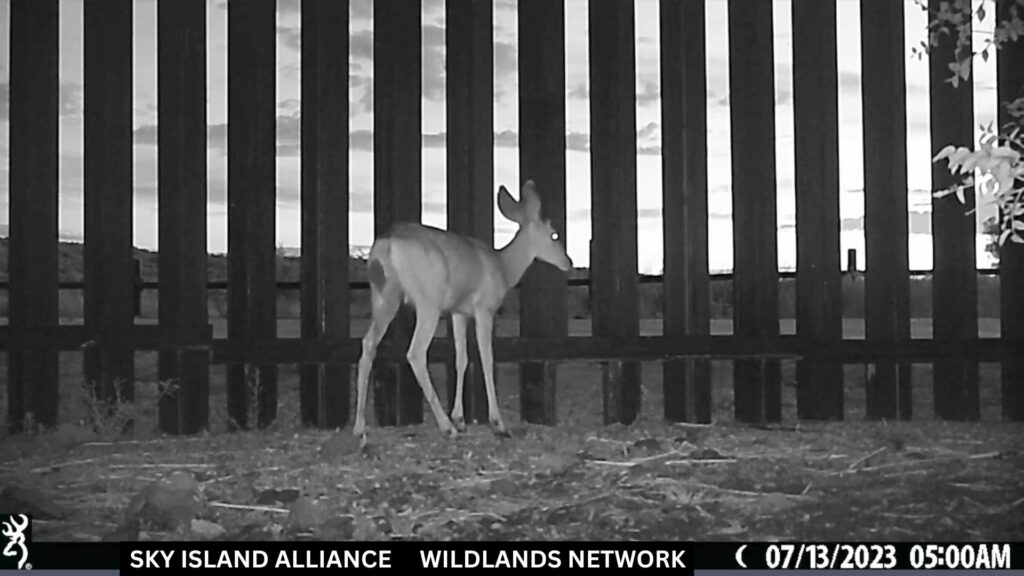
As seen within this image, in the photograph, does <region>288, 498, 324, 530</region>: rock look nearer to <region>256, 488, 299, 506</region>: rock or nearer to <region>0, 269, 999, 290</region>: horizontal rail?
<region>256, 488, 299, 506</region>: rock

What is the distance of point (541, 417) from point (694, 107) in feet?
8.01

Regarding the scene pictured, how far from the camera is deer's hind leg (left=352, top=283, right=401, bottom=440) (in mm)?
6562

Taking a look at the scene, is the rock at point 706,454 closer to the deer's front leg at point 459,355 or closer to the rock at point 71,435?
the deer's front leg at point 459,355

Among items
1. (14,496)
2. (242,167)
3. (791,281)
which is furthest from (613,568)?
(791,281)

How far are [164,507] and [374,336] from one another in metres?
1.78

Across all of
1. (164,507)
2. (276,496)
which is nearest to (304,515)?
(276,496)

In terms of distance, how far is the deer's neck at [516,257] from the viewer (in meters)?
7.22

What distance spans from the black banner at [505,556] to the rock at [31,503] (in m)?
0.34

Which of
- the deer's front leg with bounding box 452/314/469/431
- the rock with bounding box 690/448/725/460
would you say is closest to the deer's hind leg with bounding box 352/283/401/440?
the deer's front leg with bounding box 452/314/469/431

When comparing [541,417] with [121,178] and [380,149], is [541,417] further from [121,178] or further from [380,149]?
[121,178]

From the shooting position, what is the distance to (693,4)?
295 inches

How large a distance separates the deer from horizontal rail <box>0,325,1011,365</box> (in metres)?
0.32

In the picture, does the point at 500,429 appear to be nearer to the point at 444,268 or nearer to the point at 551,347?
the point at 551,347

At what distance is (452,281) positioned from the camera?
22.4 ft
